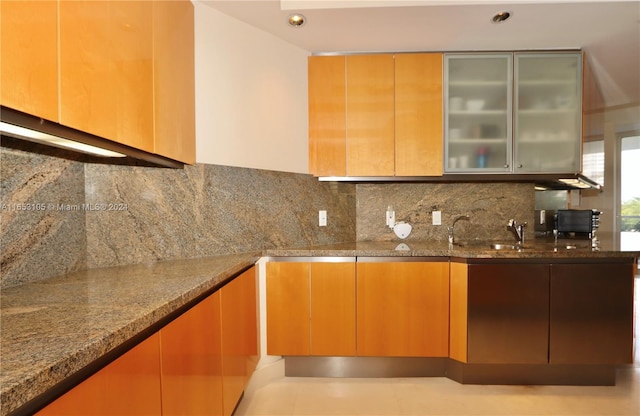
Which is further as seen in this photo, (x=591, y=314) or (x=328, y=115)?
(x=328, y=115)

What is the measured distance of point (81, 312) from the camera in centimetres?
90

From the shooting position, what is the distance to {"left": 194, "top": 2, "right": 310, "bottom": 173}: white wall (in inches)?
81.3

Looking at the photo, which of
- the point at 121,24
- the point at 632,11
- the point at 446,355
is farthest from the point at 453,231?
the point at 121,24

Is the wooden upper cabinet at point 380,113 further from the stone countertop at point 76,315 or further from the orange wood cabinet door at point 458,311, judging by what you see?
the stone countertop at point 76,315

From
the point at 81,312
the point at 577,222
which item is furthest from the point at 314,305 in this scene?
the point at 577,222

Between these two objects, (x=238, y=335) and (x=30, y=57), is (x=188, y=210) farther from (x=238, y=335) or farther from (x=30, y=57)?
(x=30, y=57)

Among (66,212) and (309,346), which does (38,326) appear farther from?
(309,346)

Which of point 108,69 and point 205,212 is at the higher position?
point 108,69

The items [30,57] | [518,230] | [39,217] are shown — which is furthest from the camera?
[518,230]

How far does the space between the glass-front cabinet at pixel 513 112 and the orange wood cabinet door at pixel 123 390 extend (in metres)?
2.27

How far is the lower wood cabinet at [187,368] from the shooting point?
762 mm

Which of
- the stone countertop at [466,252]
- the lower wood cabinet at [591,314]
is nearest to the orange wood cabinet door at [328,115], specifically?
the stone countertop at [466,252]

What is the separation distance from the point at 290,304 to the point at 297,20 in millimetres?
1855

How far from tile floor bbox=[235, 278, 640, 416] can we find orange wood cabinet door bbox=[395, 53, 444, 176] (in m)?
1.49
